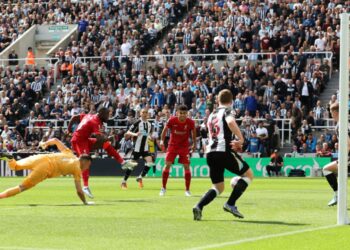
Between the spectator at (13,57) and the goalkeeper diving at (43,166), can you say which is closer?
the goalkeeper diving at (43,166)

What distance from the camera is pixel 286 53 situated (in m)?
42.9

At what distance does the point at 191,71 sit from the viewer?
45125 mm

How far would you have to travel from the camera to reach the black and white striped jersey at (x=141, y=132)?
29.1 meters

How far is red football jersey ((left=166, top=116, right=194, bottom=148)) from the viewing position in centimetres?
2425

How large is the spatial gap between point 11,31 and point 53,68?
281 inches

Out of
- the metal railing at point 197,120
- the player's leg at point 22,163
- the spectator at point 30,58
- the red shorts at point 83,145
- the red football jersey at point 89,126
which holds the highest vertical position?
the spectator at point 30,58

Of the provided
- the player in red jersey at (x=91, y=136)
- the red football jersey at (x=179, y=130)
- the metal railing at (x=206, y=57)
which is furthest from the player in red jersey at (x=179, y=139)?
the metal railing at (x=206, y=57)

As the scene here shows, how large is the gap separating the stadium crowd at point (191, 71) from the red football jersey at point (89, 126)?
1787 cm

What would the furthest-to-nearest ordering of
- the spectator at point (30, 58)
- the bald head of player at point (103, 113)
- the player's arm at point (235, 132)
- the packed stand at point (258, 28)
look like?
the spectator at point (30, 58)
the packed stand at point (258, 28)
the bald head of player at point (103, 113)
the player's arm at point (235, 132)

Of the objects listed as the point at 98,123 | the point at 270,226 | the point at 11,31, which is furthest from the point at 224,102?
the point at 11,31

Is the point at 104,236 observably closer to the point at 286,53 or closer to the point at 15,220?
the point at 15,220

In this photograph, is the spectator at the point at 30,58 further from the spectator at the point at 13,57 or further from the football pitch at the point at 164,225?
the football pitch at the point at 164,225

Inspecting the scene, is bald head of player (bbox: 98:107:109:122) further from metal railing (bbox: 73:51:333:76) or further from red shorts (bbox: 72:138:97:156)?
metal railing (bbox: 73:51:333:76)

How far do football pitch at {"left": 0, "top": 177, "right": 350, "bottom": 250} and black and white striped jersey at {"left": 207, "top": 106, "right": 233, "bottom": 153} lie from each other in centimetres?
124
